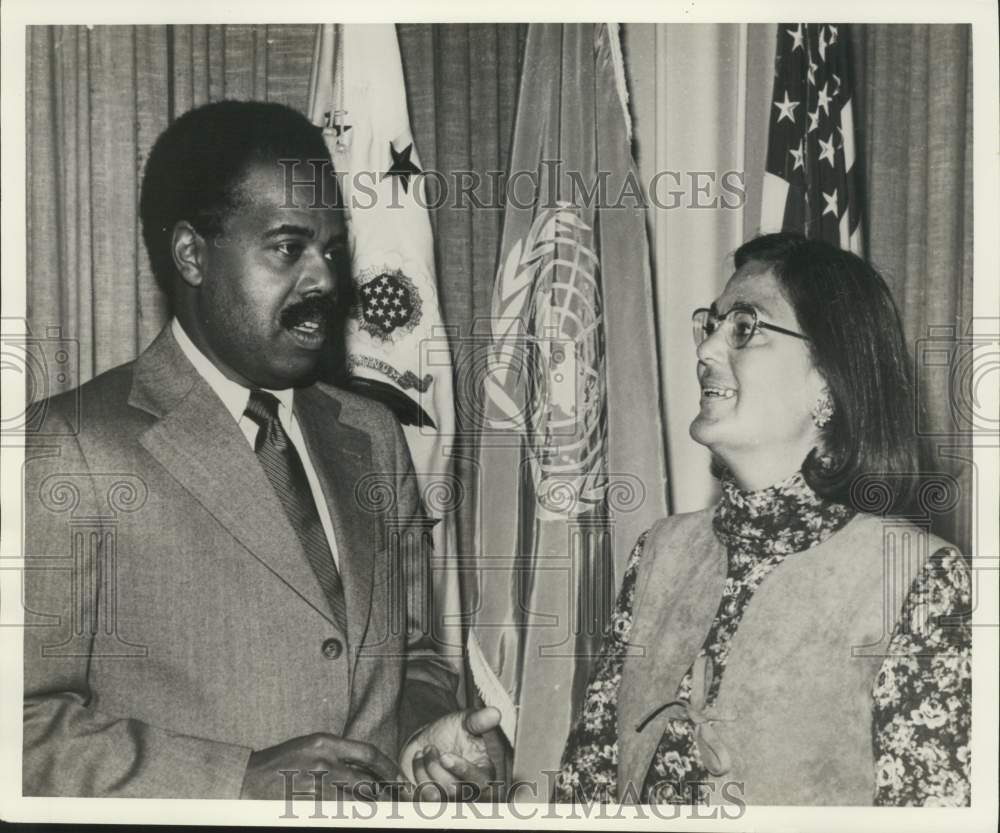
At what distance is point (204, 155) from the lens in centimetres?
333

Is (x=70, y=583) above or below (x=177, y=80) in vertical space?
below

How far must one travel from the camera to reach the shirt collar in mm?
3307

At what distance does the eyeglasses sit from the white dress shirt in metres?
1.24

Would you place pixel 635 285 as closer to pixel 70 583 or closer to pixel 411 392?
pixel 411 392

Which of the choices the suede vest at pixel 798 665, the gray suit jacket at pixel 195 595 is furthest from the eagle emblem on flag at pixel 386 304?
the suede vest at pixel 798 665

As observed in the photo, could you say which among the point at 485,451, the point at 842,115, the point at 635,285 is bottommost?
the point at 485,451

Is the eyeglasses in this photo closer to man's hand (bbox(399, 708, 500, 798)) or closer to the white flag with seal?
the white flag with seal

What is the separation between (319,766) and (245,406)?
1114mm

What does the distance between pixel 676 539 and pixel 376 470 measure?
0.94 meters

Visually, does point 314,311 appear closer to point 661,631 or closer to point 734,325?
point 734,325

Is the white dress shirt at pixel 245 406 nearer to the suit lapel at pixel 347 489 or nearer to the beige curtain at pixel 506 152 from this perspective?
the suit lapel at pixel 347 489

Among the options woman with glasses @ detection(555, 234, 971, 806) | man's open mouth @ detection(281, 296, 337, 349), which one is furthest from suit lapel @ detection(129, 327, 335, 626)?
woman with glasses @ detection(555, 234, 971, 806)

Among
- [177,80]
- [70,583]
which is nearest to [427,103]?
[177,80]

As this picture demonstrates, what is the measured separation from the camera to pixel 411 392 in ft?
11.0
